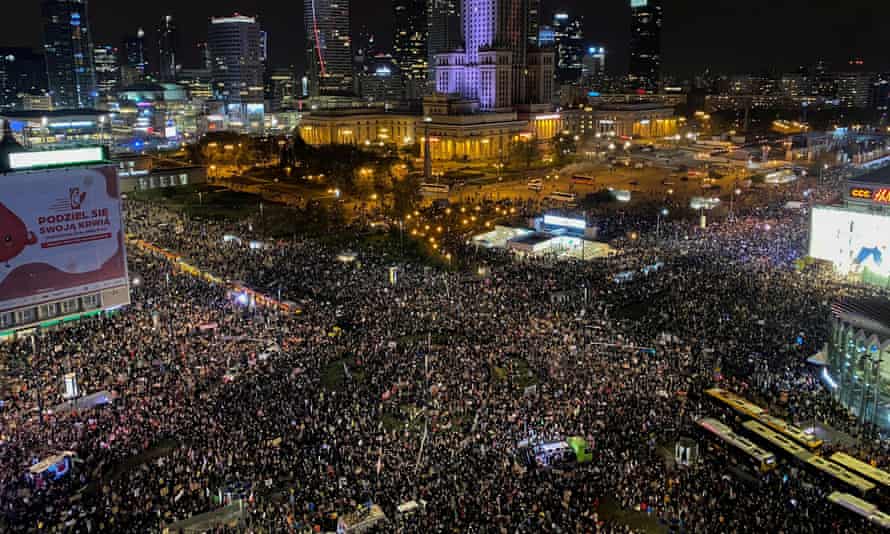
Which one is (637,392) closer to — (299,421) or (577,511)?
(577,511)

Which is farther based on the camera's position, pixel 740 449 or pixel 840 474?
pixel 740 449

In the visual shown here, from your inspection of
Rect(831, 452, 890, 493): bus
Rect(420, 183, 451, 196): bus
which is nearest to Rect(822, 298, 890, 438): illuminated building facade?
Rect(831, 452, 890, 493): bus

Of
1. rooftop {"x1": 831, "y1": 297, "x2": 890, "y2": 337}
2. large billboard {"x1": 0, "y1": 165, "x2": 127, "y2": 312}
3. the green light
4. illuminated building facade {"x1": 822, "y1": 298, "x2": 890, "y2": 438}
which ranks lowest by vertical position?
illuminated building facade {"x1": 822, "y1": 298, "x2": 890, "y2": 438}

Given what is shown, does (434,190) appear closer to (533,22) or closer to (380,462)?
(380,462)

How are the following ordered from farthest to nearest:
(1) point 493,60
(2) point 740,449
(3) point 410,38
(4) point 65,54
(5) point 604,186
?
(3) point 410,38
(4) point 65,54
(1) point 493,60
(5) point 604,186
(2) point 740,449

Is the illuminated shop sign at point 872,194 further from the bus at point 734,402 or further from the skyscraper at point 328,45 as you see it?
the skyscraper at point 328,45

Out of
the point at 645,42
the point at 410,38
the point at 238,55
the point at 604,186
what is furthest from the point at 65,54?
the point at 645,42

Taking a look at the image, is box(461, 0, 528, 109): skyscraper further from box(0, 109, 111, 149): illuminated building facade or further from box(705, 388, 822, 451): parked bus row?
box(705, 388, 822, 451): parked bus row
